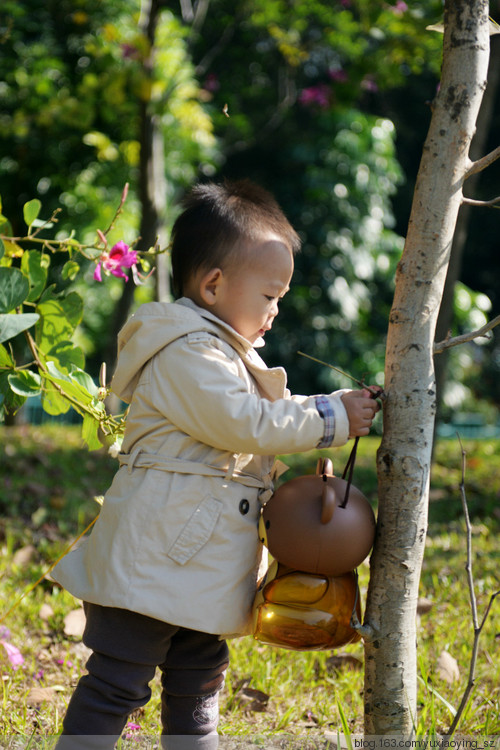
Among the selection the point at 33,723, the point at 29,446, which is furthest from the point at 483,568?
the point at 29,446

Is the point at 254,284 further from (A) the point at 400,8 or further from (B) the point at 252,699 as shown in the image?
(A) the point at 400,8

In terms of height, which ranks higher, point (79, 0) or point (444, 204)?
point (444, 204)

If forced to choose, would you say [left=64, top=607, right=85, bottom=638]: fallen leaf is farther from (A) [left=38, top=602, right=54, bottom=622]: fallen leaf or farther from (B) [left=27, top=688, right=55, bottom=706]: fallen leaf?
(B) [left=27, top=688, right=55, bottom=706]: fallen leaf

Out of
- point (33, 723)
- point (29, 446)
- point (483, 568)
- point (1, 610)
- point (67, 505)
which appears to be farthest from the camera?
point (29, 446)

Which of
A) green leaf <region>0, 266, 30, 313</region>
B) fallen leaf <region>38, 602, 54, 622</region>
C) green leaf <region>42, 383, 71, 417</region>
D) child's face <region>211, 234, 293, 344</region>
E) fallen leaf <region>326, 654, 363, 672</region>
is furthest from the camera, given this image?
fallen leaf <region>38, 602, 54, 622</region>

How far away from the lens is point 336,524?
1498 millimetres

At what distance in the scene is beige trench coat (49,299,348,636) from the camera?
1.50 meters

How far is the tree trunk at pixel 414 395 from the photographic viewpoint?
1.54 m

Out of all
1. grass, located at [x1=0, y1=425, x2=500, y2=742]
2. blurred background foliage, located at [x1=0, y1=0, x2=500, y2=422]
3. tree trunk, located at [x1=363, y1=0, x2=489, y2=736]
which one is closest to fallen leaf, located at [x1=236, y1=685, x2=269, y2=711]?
grass, located at [x1=0, y1=425, x2=500, y2=742]

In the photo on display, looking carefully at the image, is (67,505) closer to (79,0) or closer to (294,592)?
(294,592)

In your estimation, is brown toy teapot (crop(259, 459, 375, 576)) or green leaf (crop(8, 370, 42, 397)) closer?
brown toy teapot (crop(259, 459, 375, 576))

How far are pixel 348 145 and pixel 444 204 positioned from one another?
9658 mm

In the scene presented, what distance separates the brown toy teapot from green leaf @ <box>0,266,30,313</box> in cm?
78

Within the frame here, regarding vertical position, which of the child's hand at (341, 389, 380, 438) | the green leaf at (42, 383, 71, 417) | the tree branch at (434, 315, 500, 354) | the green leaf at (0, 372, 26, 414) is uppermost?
the tree branch at (434, 315, 500, 354)
